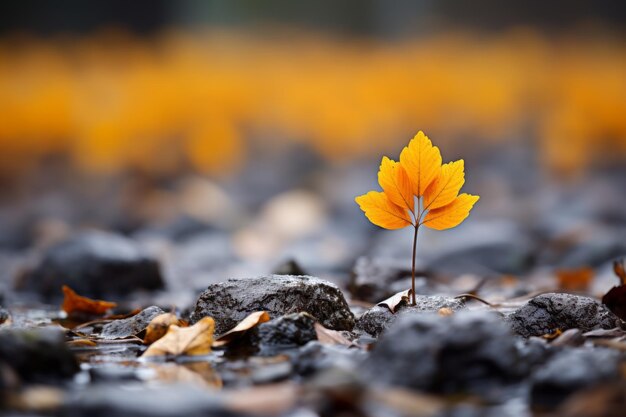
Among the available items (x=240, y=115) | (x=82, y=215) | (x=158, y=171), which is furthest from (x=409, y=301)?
(x=240, y=115)

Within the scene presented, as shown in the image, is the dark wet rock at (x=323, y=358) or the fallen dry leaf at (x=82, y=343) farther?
the fallen dry leaf at (x=82, y=343)

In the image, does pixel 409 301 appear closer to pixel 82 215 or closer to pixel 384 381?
pixel 384 381

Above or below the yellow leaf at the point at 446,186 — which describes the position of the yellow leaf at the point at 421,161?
above

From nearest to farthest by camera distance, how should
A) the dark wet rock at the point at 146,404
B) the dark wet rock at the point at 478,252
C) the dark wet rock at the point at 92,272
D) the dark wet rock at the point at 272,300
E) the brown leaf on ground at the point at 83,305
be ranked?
the dark wet rock at the point at 146,404 → the dark wet rock at the point at 272,300 → the brown leaf on ground at the point at 83,305 → the dark wet rock at the point at 92,272 → the dark wet rock at the point at 478,252

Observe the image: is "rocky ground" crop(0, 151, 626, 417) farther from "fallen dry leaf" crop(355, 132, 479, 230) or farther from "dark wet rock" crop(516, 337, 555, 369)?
"fallen dry leaf" crop(355, 132, 479, 230)

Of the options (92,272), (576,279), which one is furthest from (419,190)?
(92,272)

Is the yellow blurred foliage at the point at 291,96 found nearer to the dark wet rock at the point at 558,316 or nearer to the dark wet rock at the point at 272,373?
the dark wet rock at the point at 558,316

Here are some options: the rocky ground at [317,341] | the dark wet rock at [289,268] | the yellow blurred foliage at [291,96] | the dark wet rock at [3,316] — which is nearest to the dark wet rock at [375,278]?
the rocky ground at [317,341]
